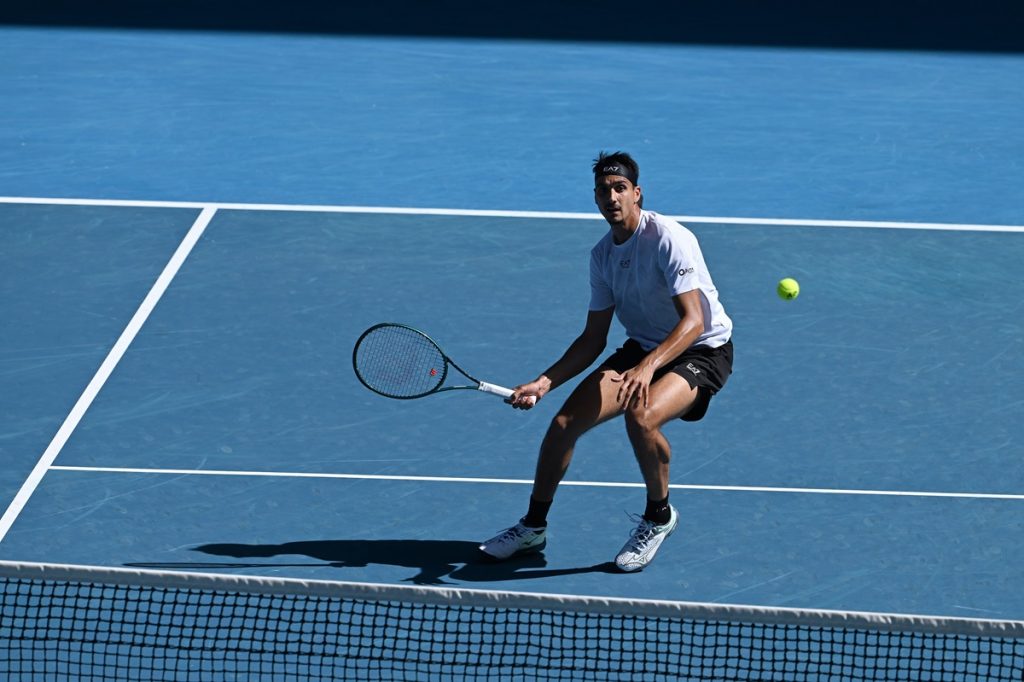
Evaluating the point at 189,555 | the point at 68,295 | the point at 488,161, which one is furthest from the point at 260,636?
the point at 488,161

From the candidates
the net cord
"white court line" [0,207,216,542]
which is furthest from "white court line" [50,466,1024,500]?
the net cord

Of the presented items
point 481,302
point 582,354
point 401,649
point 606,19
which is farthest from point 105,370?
point 606,19

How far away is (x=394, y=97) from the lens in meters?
13.9

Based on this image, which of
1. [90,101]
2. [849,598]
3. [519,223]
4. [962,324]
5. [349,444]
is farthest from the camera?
[90,101]

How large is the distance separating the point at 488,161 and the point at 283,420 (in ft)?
14.9

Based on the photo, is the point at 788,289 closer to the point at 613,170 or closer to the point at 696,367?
the point at 696,367

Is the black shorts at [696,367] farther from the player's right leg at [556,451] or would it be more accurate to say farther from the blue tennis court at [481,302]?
the blue tennis court at [481,302]

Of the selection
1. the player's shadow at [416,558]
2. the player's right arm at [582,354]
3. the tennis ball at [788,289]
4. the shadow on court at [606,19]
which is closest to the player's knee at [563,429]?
the player's right arm at [582,354]

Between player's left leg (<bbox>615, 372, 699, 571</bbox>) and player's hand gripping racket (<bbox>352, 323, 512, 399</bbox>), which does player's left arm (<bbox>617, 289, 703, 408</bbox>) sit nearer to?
player's left leg (<bbox>615, 372, 699, 571</bbox>)

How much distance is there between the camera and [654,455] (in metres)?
6.81

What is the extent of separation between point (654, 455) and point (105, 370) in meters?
3.45

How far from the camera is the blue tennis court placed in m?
7.20

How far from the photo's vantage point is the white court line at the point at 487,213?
11.1 meters

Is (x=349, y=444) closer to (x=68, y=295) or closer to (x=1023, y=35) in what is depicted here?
(x=68, y=295)
